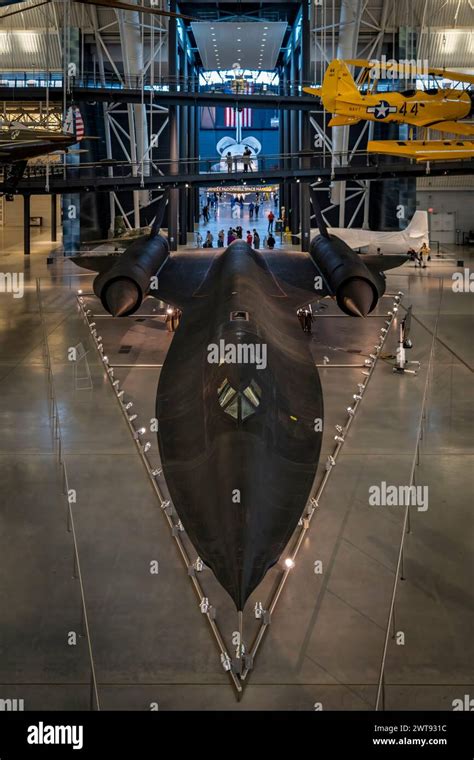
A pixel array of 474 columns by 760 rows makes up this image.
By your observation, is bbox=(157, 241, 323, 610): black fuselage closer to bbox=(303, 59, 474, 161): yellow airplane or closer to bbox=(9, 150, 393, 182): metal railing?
bbox=(303, 59, 474, 161): yellow airplane

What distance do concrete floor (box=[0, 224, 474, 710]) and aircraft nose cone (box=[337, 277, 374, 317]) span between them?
1.79 meters

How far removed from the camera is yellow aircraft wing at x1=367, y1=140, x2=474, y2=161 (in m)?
24.2

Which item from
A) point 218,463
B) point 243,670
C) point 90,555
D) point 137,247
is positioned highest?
point 137,247

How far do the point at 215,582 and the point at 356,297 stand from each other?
339 inches

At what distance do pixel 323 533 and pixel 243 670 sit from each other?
105 inches

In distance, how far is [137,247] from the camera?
17547mm

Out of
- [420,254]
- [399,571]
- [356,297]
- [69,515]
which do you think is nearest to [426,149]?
[420,254]

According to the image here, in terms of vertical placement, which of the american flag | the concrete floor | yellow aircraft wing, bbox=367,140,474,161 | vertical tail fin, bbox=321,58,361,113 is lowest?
the concrete floor

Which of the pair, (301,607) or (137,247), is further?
(137,247)

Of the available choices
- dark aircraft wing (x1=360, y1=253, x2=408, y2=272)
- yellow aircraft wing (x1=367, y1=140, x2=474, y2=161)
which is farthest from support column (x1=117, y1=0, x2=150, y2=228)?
dark aircraft wing (x1=360, y1=253, x2=408, y2=272)

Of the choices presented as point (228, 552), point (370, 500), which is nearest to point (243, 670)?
point (228, 552)

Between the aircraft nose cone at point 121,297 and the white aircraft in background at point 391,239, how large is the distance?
1826cm

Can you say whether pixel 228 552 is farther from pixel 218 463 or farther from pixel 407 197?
pixel 407 197

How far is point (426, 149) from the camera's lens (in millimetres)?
24719
